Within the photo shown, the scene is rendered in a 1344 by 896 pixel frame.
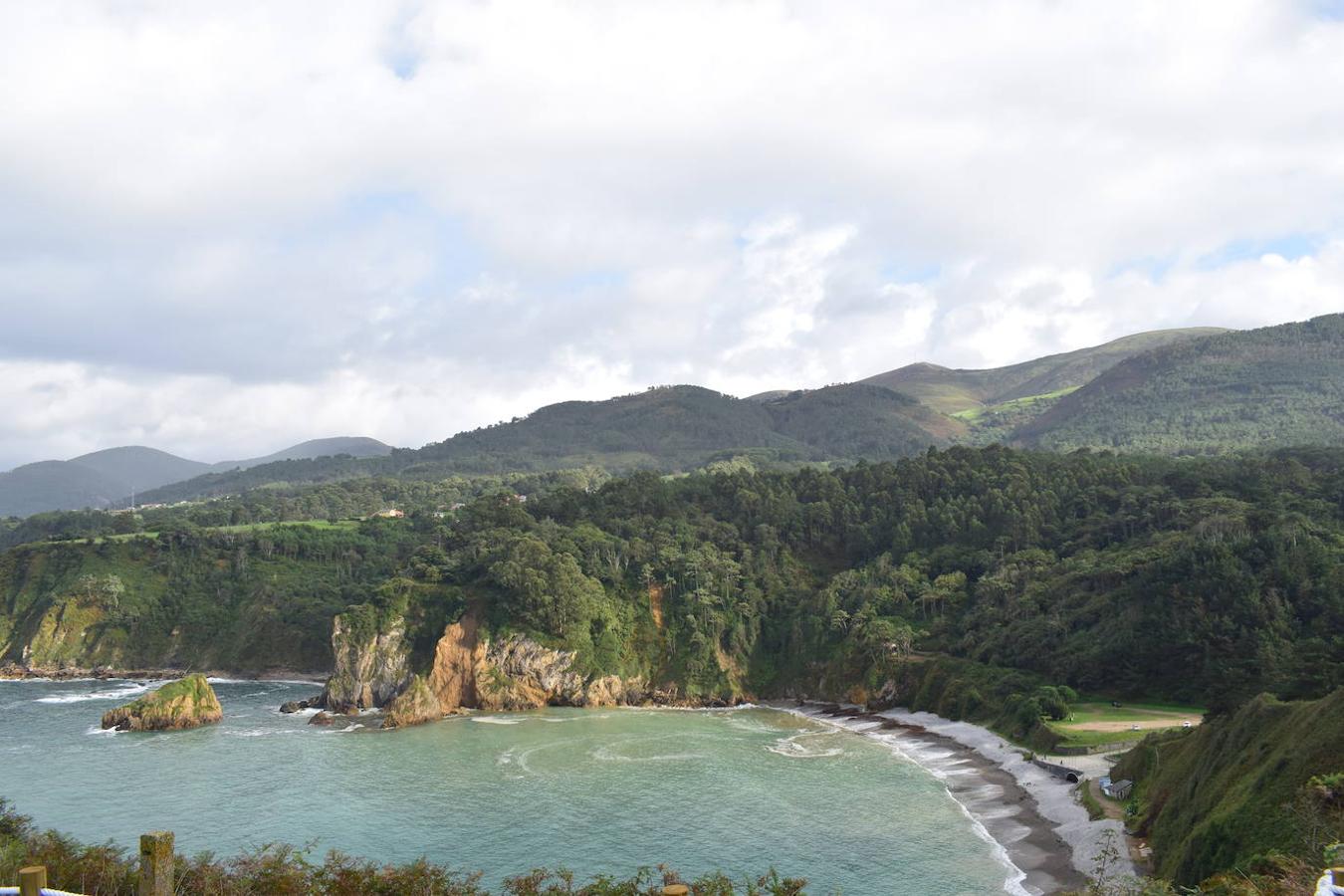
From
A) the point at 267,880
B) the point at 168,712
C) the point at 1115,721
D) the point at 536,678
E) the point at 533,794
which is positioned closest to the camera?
the point at 267,880

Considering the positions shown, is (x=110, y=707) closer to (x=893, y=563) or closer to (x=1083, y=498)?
(x=893, y=563)

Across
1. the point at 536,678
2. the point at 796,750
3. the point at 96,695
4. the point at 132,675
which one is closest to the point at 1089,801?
the point at 796,750

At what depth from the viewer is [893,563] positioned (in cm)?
9488

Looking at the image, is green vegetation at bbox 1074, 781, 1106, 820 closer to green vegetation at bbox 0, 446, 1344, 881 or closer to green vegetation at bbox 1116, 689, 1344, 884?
green vegetation at bbox 1116, 689, 1344, 884

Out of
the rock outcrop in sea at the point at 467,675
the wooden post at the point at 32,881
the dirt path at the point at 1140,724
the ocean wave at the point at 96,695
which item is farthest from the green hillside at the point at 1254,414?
the wooden post at the point at 32,881

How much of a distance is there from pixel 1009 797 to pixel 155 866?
47.0m

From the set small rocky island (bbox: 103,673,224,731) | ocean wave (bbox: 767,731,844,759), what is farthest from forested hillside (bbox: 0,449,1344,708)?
small rocky island (bbox: 103,673,224,731)

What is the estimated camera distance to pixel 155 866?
11.0 m

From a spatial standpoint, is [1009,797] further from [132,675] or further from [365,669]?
[132,675]

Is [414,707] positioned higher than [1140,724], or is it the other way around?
[414,707]

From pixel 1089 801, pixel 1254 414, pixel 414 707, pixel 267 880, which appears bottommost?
pixel 1089 801

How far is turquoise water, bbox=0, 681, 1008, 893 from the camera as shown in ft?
137

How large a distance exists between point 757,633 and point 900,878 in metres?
51.3

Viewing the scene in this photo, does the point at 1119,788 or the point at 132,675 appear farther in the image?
the point at 132,675
